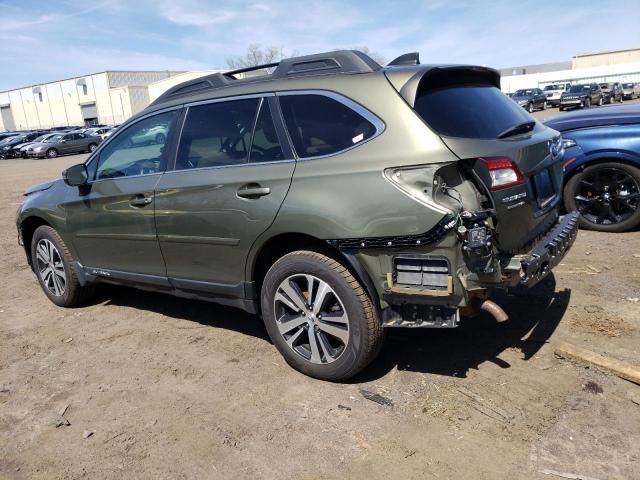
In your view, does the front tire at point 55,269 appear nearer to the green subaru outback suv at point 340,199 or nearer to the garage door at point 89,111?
the green subaru outback suv at point 340,199

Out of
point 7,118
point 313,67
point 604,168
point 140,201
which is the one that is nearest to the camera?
point 313,67

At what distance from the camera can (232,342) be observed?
4.16 meters

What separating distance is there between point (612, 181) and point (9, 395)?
19.9ft

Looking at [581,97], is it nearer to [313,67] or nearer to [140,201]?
[313,67]

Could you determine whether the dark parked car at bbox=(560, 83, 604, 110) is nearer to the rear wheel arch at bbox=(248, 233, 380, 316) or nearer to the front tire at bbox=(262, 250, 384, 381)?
the rear wheel arch at bbox=(248, 233, 380, 316)

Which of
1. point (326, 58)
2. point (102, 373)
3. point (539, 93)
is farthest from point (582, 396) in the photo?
point (539, 93)

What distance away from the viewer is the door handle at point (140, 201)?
4.00m

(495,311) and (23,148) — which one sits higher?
(495,311)

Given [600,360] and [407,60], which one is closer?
[600,360]

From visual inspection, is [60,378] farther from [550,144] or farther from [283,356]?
[550,144]

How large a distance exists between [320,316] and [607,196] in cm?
430

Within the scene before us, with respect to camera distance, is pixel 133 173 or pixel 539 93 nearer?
pixel 133 173

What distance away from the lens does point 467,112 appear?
3.19 m

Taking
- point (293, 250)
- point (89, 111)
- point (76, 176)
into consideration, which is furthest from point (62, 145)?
point (89, 111)
